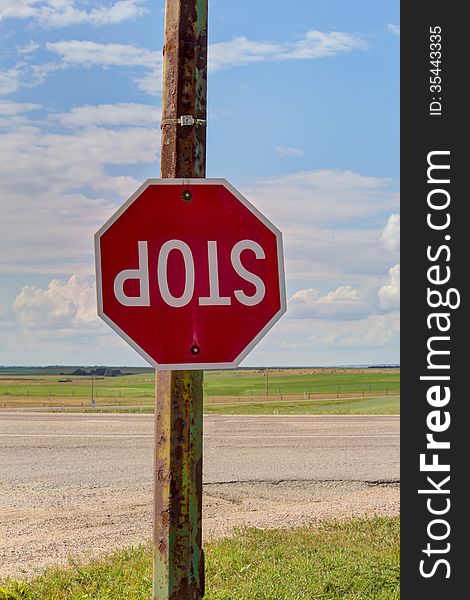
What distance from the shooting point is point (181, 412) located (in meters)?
3.66

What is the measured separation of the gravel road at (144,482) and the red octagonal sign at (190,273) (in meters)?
4.97

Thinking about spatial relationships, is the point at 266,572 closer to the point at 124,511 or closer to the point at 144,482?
the point at 124,511

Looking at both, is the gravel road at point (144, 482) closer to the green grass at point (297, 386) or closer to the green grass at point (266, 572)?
the green grass at point (266, 572)

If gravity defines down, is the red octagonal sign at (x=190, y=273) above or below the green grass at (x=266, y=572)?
above

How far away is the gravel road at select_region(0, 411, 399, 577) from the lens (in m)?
9.27

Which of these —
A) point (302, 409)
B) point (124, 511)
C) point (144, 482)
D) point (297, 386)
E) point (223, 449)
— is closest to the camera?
point (124, 511)

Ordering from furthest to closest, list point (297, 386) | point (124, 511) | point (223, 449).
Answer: point (297, 386)
point (223, 449)
point (124, 511)

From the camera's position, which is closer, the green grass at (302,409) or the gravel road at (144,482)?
the gravel road at (144,482)

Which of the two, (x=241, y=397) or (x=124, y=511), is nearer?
(x=124, y=511)

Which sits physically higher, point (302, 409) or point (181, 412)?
point (181, 412)

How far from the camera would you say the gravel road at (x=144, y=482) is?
9.27 m

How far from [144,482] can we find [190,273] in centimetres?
953

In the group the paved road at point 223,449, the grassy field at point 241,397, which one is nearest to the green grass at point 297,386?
the grassy field at point 241,397

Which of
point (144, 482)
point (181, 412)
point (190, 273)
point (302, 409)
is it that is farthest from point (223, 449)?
point (302, 409)
